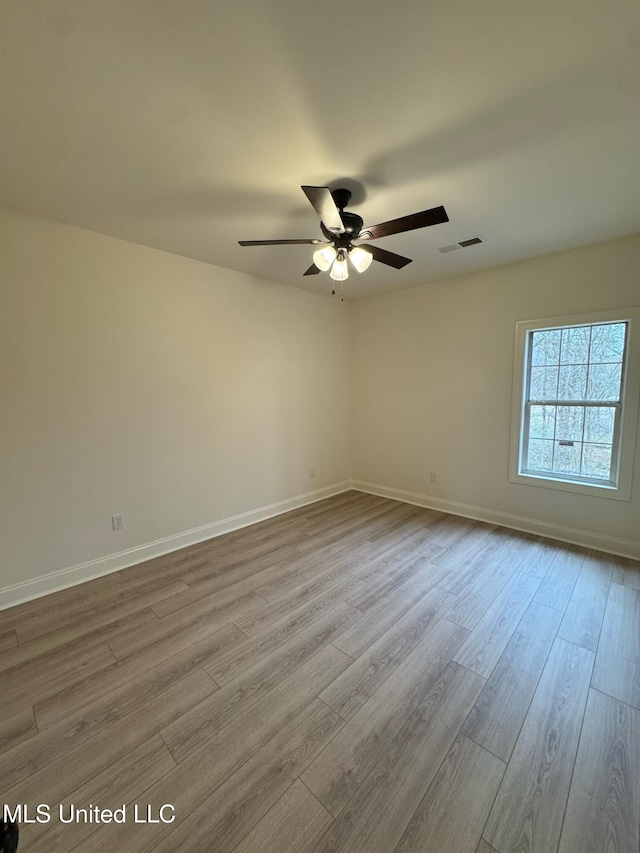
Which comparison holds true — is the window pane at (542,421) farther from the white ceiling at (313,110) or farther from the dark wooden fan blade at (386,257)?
the dark wooden fan blade at (386,257)

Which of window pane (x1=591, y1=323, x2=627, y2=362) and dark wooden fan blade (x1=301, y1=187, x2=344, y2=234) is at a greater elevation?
dark wooden fan blade (x1=301, y1=187, x2=344, y2=234)

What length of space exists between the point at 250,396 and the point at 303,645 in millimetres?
2370

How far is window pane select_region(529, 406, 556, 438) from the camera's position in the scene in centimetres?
322

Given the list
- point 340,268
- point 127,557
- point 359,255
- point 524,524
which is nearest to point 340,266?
point 340,268

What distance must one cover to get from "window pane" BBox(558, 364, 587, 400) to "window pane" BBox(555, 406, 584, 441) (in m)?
0.11

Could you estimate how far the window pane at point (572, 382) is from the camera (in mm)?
3025

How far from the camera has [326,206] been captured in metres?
1.70

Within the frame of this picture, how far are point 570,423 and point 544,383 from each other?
436mm

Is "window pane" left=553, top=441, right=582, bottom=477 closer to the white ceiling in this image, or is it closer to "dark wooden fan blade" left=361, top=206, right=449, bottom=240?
the white ceiling

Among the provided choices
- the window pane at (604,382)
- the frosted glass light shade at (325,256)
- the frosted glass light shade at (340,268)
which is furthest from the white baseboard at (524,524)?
the frosted glass light shade at (325,256)

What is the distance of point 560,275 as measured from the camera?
118 inches

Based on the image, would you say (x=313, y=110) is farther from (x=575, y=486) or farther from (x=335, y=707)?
(x=575, y=486)

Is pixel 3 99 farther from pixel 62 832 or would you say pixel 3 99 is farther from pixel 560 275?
pixel 560 275

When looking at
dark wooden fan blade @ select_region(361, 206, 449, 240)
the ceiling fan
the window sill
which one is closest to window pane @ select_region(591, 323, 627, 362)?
the window sill
